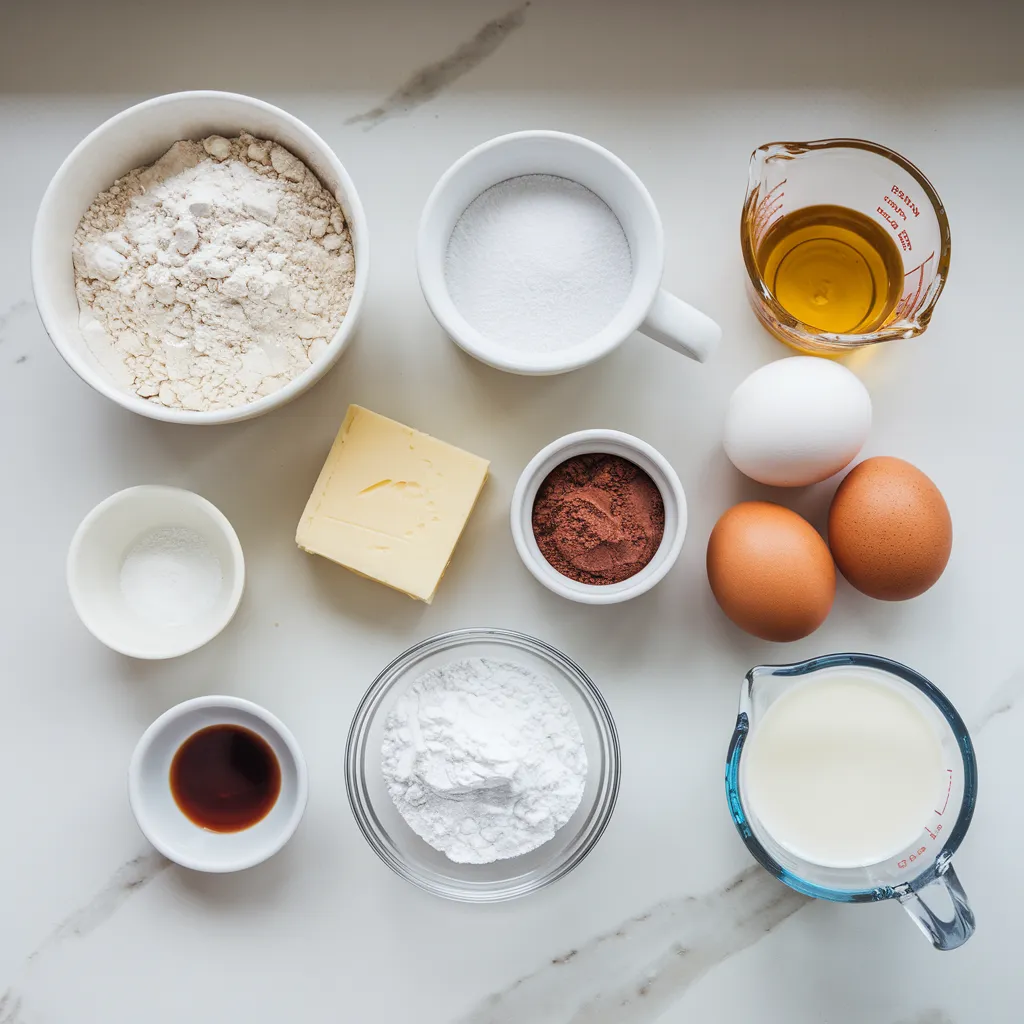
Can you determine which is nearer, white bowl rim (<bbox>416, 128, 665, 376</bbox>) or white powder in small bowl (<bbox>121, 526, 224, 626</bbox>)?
white bowl rim (<bbox>416, 128, 665, 376</bbox>)

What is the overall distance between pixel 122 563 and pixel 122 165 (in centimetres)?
51

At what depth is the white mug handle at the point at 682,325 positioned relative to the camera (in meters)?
1.04

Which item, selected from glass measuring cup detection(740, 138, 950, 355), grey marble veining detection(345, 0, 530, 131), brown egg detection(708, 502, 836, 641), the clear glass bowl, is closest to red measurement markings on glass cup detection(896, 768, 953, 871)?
brown egg detection(708, 502, 836, 641)

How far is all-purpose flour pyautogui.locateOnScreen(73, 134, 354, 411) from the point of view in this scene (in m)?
1.02

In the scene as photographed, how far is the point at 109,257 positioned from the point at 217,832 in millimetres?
754

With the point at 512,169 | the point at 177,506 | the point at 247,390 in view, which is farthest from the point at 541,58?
the point at 177,506

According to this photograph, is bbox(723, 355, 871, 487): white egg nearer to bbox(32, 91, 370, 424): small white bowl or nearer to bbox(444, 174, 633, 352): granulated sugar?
bbox(444, 174, 633, 352): granulated sugar

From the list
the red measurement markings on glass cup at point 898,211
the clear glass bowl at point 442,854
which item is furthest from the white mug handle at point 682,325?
the clear glass bowl at point 442,854

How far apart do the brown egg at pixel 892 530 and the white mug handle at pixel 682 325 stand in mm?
266

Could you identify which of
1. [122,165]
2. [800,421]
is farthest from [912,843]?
[122,165]

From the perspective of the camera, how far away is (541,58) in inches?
47.4

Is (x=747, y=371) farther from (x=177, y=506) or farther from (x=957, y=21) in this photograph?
(x=177, y=506)

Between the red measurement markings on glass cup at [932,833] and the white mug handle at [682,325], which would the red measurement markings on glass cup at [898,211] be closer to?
the white mug handle at [682,325]

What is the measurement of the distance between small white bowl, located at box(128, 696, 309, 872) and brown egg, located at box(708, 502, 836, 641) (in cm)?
59
